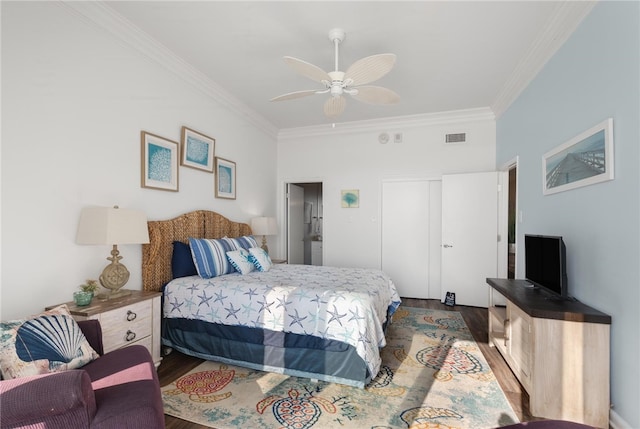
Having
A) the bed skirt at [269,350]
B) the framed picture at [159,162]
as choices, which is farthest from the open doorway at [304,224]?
the bed skirt at [269,350]

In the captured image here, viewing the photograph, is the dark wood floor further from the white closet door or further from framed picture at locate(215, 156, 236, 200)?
framed picture at locate(215, 156, 236, 200)

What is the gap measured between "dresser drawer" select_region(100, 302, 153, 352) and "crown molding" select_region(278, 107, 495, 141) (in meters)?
3.51

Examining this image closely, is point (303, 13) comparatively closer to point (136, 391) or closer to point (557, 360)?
point (136, 391)

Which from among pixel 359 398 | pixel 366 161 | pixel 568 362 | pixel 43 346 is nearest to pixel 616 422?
pixel 568 362

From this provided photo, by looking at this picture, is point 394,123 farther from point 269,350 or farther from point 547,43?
point 269,350

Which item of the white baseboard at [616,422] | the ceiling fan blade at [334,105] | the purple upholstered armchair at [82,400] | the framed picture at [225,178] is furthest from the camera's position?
the framed picture at [225,178]

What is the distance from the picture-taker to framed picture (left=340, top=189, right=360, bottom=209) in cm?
502

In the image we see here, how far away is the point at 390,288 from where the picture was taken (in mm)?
3105

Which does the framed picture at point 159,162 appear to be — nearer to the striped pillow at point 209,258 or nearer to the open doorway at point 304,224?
the striped pillow at point 209,258

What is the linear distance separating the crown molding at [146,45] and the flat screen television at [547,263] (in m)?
3.69

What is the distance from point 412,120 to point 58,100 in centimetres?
426

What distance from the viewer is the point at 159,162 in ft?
9.45

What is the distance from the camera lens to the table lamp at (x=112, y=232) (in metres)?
2.05

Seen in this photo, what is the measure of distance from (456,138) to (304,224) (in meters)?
3.55
